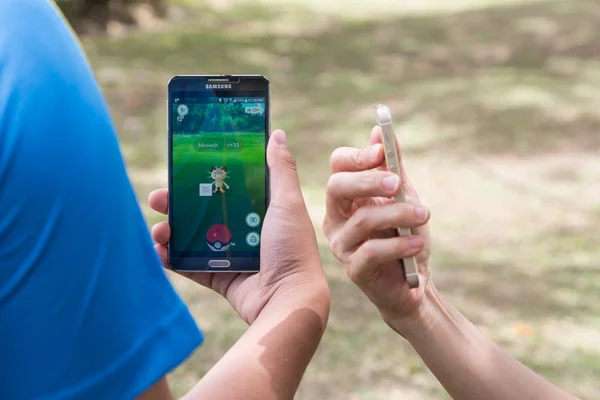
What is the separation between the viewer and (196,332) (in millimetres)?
1108

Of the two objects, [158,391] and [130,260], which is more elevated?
[130,260]

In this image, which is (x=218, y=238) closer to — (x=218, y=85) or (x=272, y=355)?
(x=218, y=85)

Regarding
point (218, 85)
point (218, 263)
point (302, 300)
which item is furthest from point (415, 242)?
point (218, 85)

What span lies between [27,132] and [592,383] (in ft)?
10.7

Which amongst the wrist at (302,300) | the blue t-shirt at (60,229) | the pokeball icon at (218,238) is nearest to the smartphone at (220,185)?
the pokeball icon at (218,238)

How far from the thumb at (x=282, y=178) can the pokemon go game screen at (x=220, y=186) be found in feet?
0.40

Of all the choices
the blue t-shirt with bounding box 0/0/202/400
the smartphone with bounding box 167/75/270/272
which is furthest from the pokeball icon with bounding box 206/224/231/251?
the blue t-shirt with bounding box 0/0/202/400

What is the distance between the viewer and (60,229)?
91 cm

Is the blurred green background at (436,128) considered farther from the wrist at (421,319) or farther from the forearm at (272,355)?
the forearm at (272,355)

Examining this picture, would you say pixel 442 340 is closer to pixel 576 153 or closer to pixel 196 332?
pixel 196 332

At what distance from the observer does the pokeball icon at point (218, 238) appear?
161 cm

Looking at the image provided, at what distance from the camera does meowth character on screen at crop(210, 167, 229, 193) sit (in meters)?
1.60

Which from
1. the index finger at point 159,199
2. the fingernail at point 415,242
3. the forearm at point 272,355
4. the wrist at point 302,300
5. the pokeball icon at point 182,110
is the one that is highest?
the pokeball icon at point 182,110

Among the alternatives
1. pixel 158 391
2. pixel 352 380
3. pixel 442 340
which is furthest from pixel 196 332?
pixel 352 380
